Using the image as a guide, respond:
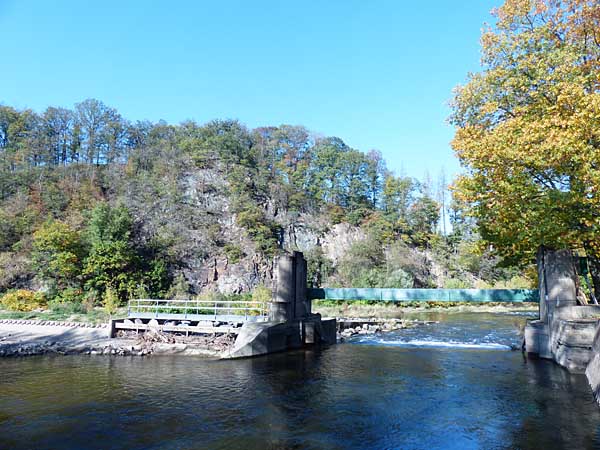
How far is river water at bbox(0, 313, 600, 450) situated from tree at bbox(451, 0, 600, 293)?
5.66 meters

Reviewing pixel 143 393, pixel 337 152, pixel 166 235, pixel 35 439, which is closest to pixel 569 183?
pixel 143 393

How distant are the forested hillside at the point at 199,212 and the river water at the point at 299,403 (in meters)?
25.5

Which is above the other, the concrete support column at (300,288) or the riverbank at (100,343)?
the concrete support column at (300,288)

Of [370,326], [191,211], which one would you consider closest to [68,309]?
[370,326]

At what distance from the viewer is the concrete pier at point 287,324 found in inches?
792

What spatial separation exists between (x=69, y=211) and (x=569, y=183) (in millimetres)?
56435

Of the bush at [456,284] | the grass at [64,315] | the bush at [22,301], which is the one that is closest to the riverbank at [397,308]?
the bush at [456,284]

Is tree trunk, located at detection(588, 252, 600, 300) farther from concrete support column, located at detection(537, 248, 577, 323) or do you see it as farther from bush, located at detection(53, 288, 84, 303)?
bush, located at detection(53, 288, 84, 303)

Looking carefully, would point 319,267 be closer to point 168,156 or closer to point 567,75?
point 168,156

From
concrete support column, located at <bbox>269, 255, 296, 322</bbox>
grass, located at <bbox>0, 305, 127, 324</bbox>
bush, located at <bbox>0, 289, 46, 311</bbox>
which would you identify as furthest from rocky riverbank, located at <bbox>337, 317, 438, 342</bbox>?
bush, located at <bbox>0, 289, 46, 311</bbox>

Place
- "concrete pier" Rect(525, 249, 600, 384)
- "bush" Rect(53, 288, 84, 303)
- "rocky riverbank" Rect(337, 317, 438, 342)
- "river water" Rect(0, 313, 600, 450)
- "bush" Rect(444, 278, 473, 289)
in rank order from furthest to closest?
"bush" Rect(444, 278, 473, 289) → "bush" Rect(53, 288, 84, 303) → "rocky riverbank" Rect(337, 317, 438, 342) → "concrete pier" Rect(525, 249, 600, 384) → "river water" Rect(0, 313, 600, 450)

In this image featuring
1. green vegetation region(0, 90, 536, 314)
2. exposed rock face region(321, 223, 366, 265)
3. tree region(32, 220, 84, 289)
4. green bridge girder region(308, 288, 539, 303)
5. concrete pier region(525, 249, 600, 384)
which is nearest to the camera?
concrete pier region(525, 249, 600, 384)

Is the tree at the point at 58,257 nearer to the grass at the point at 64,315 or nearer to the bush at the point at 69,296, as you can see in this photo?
the bush at the point at 69,296

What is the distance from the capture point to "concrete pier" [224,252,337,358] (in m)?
20.1
